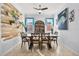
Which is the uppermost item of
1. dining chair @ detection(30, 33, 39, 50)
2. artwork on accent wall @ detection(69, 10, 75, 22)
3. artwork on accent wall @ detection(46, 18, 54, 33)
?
artwork on accent wall @ detection(69, 10, 75, 22)

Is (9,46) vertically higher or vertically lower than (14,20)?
lower

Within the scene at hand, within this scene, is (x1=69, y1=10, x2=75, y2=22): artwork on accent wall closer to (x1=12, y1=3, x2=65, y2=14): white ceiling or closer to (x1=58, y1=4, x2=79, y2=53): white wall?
(x1=58, y1=4, x2=79, y2=53): white wall

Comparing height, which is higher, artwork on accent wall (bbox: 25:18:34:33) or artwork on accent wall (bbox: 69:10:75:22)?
artwork on accent wall (bbox: 69:10:75:22)

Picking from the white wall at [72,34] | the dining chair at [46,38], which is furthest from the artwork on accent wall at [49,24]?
the white wall at [72,34]

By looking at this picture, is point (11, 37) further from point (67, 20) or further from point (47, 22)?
point (67, 20)

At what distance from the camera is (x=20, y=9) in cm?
196

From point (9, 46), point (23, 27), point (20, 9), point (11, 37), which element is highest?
point (20, 9)

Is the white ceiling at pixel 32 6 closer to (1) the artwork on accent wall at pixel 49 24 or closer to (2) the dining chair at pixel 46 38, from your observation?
(1) the artwork on accent wall at pixel 49 24

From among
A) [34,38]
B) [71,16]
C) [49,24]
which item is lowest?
[34,38]

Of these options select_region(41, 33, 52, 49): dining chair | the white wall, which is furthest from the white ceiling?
select_region(41, 33, 52, 49): dining chair

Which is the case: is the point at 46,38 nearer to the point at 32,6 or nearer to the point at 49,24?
the point at 49,24

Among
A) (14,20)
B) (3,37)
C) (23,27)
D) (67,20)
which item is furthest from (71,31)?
(3,37)

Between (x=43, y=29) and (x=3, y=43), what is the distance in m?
0.61

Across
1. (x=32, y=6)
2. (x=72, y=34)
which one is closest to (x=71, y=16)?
(x=72, y=34)
